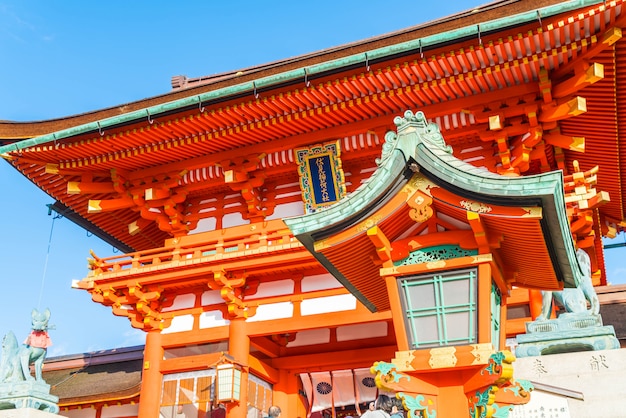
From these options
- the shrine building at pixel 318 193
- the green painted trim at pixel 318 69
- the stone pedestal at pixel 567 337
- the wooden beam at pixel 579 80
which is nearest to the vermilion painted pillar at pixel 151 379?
the shrine building at pixel 318 193

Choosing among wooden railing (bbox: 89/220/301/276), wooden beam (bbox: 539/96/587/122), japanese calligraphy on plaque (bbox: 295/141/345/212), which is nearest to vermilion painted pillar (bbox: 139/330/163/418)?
wooden railing (bbox: 89/220/301/276)

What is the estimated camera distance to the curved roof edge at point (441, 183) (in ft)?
17.5

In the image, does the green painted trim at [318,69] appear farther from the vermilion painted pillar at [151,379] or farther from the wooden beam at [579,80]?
the vermilion painted pillar at [151,379]

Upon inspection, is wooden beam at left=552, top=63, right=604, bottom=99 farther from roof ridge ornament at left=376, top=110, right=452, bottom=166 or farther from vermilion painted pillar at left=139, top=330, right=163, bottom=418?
vermilion painted pillar at left=139, top=330, right=163, bottom=418

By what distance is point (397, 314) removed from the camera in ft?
19.3

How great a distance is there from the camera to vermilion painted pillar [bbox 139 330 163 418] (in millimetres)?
11852

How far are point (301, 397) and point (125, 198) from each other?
19.6 ft

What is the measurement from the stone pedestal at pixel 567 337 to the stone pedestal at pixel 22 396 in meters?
9.17

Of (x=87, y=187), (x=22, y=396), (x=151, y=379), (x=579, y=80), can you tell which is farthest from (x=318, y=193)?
(x=22, y=396)

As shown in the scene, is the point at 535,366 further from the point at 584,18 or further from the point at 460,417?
the point at 584,18

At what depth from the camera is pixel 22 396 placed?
11586 mm

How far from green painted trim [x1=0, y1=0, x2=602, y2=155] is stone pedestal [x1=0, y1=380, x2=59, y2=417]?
4.88m

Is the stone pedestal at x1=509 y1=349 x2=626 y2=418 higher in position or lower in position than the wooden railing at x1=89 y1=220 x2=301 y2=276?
lower

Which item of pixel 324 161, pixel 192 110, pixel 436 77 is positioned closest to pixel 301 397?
pixel 324 161
